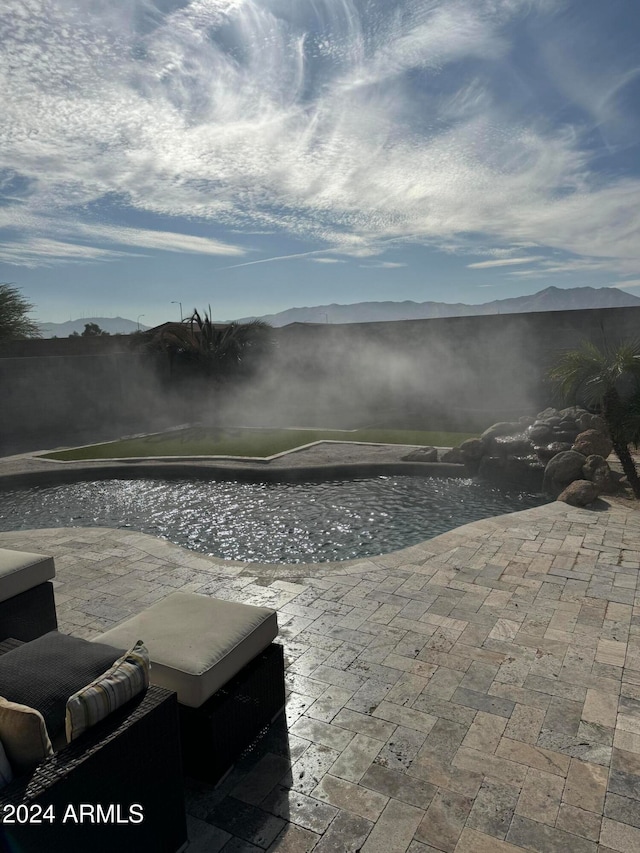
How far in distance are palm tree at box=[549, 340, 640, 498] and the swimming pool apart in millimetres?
1577

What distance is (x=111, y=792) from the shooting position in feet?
6.29

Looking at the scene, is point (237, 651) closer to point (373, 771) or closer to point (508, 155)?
point (373, 771)

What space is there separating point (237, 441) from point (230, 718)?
35.0 ft

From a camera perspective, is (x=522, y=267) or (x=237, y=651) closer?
(x=237, y=651)

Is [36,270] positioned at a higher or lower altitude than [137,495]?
higher

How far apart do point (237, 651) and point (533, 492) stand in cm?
787

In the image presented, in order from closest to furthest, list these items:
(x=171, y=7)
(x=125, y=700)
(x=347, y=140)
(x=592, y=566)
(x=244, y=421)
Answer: (x=125, y=700) < (x=592, y=566) < (x=171, y=7) < (x=347, y=140) < (x=244, y=421)

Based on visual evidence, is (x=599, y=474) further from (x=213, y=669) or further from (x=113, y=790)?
(x=113, y=790)

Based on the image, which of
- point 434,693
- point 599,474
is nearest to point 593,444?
point 599,474

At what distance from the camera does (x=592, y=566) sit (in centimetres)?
528

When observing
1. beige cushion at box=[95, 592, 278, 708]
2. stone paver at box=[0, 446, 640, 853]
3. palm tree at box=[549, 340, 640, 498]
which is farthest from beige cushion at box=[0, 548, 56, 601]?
palm tree at box=[549, 340, 640, 498]

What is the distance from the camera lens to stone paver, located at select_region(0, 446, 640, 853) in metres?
2.46

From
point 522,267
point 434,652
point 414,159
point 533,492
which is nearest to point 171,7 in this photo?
point 414,159

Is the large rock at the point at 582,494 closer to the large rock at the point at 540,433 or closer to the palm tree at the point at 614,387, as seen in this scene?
the palm tree at the point at 614,387
